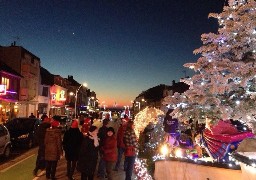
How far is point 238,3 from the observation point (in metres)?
7.51

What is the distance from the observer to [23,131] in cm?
1920

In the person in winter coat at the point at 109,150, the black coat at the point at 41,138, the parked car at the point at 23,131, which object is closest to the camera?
the person in winter coat at the point at 109,150

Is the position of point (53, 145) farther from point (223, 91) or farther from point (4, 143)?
point (223, 91)

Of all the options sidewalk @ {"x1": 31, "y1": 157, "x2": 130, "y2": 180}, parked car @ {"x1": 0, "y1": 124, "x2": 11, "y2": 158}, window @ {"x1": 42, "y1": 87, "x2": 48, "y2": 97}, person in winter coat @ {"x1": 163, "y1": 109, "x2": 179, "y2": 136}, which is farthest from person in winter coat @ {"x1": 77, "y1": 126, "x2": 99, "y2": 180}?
window @ {"x1": 42, "y1": 87, "x2": 48, "y2": 97}

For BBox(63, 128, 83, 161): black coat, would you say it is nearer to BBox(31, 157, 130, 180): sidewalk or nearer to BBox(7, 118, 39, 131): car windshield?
BBox(31, 157, 130, 180): sidewalk

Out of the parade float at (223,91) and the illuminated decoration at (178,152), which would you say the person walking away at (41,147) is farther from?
the parade float at (223,91)

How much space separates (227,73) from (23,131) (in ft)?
47.3

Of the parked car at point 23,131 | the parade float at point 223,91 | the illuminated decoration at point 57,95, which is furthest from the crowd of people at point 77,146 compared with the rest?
the illuminated decoration at point 57,95

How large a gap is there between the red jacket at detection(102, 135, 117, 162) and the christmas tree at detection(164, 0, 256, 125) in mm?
2444

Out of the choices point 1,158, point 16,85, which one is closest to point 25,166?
point 1,158

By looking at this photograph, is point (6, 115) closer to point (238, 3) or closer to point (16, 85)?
point (16, 85)

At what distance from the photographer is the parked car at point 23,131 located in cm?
1847

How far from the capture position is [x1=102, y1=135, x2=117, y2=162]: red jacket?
9492mm

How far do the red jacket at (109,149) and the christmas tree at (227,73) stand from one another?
2444 millimetres
